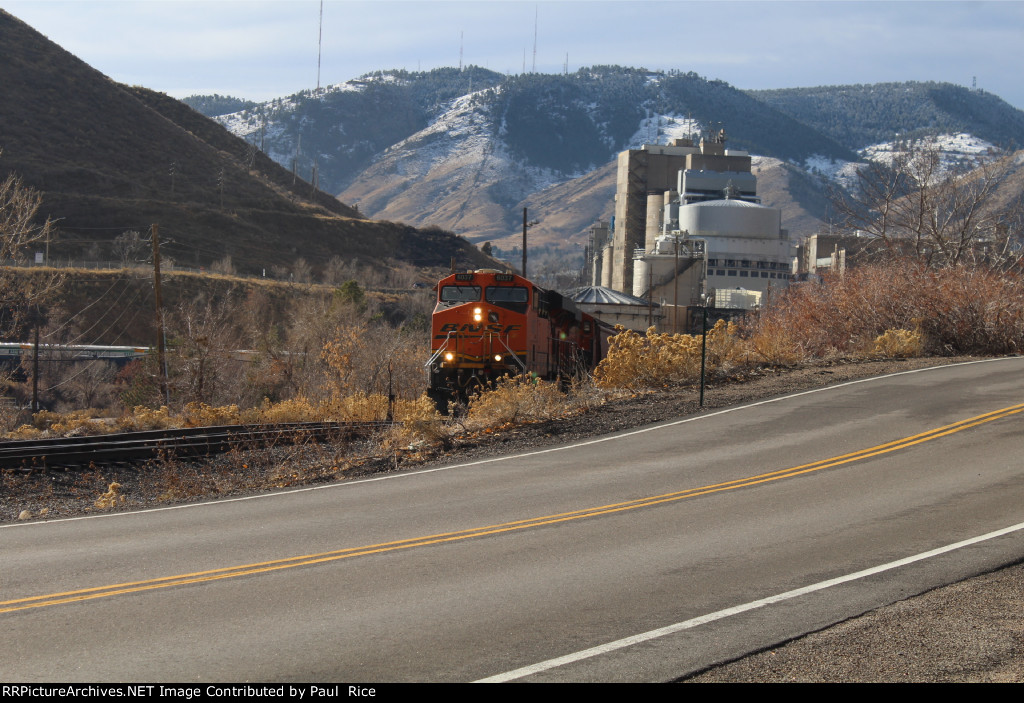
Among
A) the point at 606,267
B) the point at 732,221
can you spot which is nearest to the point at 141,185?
the point at 732,221

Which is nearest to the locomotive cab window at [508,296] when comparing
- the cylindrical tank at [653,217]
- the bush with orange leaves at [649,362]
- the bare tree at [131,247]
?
the bush with orange leaves at [649,362]

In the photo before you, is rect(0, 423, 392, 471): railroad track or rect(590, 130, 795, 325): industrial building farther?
rect(590, 130, 795, 325): industrial building

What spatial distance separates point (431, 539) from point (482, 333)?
15.3m

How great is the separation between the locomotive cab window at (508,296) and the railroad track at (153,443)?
5.73m

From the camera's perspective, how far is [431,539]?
1038 centimetres

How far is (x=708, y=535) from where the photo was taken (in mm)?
10328

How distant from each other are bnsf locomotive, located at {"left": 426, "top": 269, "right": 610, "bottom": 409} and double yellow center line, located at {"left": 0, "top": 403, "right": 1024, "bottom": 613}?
1101 cm

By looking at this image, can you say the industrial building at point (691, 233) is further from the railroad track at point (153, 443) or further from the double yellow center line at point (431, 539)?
the double yellow center line at point (431, 539)

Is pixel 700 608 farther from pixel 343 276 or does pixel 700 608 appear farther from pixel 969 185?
pixel 343 276

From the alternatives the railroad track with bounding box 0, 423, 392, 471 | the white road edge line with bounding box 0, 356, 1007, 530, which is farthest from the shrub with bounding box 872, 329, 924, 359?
the railroad track with bounding box 0, 423, 392, 471

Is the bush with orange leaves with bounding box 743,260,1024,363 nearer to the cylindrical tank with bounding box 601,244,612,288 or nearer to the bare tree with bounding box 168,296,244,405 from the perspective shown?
the bare tree with bounding box 168,296,244,405

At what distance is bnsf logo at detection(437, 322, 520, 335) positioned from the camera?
25250 millimetres

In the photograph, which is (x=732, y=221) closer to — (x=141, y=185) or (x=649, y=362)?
(x=141, y=185)
